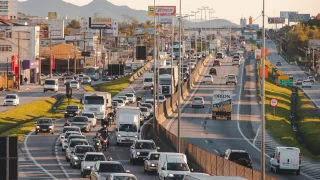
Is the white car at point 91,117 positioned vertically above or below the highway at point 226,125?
above

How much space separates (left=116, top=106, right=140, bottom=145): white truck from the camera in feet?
205

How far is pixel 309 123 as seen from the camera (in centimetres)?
9212

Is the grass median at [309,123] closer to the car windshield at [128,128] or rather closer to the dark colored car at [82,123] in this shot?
the car windshield at [128,128]

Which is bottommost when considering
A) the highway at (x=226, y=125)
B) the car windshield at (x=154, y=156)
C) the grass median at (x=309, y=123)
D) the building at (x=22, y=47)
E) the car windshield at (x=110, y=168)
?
the grass median at (x=309, y=123)

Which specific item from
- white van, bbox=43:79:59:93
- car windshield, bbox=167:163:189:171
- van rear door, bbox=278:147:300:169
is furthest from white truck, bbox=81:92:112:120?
white van, bbox=43:79:59:93

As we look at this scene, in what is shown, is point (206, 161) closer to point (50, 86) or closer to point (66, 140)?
point (66, 140)

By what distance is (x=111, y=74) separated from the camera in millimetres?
167000

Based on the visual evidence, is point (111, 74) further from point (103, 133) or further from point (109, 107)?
point (103, 133)

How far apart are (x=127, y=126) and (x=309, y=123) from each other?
111 feet

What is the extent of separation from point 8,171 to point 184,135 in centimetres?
5223

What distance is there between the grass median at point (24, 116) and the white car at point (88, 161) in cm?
A: 2162

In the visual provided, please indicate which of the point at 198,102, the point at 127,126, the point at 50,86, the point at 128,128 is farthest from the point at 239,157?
the point at 50,86

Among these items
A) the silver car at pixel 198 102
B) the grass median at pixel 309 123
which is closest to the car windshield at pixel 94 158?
the grass median at pixel 309 123

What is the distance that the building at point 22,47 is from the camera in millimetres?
148500
